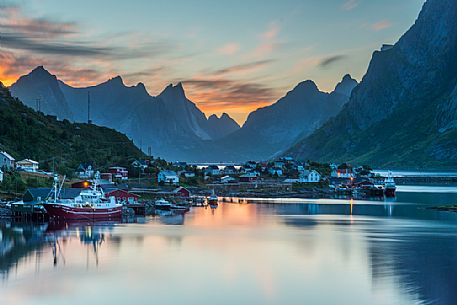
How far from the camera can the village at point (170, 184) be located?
80.0 m

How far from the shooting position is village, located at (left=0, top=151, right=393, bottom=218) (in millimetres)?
80000

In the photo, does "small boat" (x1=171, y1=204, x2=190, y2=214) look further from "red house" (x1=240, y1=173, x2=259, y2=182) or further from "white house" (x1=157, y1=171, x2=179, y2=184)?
"red house" (x1=240, y1=173, x2=259, y2=182)

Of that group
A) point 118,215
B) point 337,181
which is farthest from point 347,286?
point 337,181

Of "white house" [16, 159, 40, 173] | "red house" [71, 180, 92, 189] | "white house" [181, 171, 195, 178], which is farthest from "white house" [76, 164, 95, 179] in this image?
"white house" [181, 171, 195, 178]

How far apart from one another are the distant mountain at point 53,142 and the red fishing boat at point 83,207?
106 feet

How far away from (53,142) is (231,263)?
9053 cm

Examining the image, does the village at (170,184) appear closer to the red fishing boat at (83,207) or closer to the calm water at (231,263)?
the red fishing boat at (83,207)

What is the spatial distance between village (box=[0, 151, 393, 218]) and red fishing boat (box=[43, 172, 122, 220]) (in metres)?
1.36

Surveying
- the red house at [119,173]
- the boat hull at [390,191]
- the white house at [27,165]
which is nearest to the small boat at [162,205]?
the white house at [27,165]

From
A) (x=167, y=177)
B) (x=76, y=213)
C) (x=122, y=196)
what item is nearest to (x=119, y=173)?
(x=167, y=177)

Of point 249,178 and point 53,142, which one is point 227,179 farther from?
point 53,142

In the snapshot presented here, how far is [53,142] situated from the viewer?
127125mm

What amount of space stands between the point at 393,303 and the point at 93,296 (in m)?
14.6

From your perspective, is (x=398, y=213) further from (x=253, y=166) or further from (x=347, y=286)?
(x=253, y=166)
